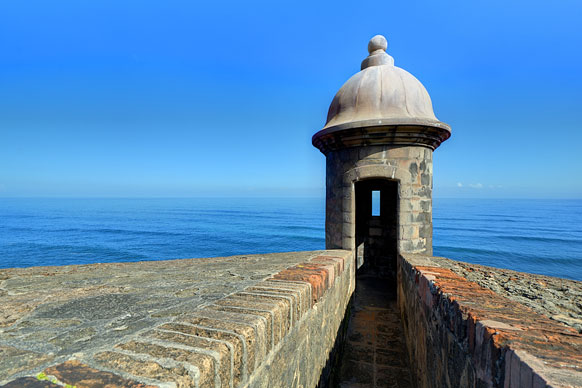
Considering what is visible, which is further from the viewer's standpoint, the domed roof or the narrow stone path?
the domed roof

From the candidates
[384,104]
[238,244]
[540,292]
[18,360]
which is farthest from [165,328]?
[238,244]

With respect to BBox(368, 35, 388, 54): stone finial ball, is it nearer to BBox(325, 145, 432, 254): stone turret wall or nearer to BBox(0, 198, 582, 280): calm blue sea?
BBox(325, 145, 432, 254): stone turret wall

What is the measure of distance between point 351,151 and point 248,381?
4378 millimetres

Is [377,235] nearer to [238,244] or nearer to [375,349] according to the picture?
[375,349]

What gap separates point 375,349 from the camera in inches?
156

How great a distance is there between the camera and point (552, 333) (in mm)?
1243

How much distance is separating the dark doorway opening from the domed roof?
291cm

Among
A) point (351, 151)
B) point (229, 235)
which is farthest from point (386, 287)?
point (229, 235)

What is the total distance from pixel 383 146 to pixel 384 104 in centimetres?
81

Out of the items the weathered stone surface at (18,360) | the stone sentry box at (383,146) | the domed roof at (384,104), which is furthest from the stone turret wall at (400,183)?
the weathered stone surface at (18,360)

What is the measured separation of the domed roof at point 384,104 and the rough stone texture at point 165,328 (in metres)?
3.07

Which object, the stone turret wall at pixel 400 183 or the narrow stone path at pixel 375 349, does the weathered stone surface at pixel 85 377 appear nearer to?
the narrow stone path at pixel 375 349

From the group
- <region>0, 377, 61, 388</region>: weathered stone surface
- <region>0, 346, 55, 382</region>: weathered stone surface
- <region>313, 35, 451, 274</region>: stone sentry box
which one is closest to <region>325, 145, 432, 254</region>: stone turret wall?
<region>313, 35, 451, 274</region>: stone sentry box

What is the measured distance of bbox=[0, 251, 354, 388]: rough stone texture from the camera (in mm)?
939
